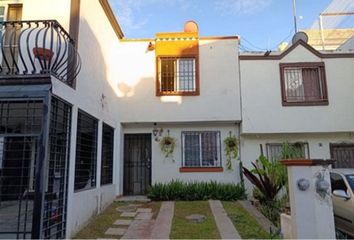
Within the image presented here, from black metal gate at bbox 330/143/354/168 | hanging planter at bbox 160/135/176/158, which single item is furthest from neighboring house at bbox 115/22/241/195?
black metal gate at bbox 330/143/354/168

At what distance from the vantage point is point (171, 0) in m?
15.0

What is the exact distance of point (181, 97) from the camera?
13.6 metres

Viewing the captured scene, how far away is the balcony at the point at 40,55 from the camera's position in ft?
22.4

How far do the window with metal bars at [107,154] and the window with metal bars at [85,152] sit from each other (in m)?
1.07

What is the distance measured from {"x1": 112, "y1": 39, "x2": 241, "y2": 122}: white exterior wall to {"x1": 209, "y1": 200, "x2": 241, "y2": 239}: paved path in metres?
3.98

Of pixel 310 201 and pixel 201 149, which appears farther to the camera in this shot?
pixel 201 149

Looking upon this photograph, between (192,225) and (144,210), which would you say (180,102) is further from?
(192,225)

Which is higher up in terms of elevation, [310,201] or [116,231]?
[310,201]

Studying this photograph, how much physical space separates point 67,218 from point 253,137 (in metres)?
9.02

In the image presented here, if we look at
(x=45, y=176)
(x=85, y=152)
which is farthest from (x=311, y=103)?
(x=45, y=176)

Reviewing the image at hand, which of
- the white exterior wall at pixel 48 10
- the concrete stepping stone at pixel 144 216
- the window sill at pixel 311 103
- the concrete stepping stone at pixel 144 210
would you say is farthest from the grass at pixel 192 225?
the white exterior wall at pixel 48 10

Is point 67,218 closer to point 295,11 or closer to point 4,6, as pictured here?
point 4,6

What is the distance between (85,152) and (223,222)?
4742mm

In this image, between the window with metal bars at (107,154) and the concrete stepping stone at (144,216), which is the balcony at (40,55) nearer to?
the window with metal bars at (107,154)
